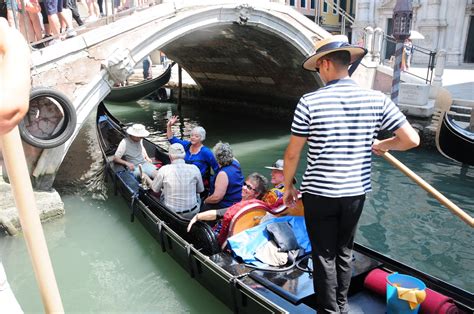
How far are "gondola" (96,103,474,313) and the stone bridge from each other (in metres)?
1.43

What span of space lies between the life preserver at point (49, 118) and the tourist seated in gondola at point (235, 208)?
1456 millimetres

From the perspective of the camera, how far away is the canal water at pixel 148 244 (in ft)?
7.39

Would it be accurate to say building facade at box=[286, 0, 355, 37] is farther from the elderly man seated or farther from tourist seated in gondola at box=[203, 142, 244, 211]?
tourist seated in gondola at box=[203, 142, 244, 211]

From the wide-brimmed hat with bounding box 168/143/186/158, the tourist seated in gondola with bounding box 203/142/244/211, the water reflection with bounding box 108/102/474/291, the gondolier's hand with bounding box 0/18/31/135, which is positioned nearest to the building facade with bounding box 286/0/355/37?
the water reflection with bounding box 108/102/474/291

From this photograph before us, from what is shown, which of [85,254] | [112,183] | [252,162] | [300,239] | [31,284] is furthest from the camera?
[252,162]

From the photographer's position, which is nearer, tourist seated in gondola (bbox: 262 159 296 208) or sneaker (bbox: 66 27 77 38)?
tourist seated in gondola (bbox: 262 159 296 208)

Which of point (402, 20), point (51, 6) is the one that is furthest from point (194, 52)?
point (51, 6)

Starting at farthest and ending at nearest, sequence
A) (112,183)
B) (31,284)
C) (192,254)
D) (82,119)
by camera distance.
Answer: (112,183), (82,119), (31,284), (192,254)

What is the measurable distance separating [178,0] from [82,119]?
1.60 meters

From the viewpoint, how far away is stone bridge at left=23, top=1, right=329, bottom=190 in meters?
3.21

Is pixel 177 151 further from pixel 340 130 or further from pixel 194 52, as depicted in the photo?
pixel 194 52

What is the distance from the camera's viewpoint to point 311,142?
1.24m

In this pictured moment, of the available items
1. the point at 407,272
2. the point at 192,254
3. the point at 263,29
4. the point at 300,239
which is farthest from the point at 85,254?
the point at 263,29

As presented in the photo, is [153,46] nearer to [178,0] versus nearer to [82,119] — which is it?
[178,0]
